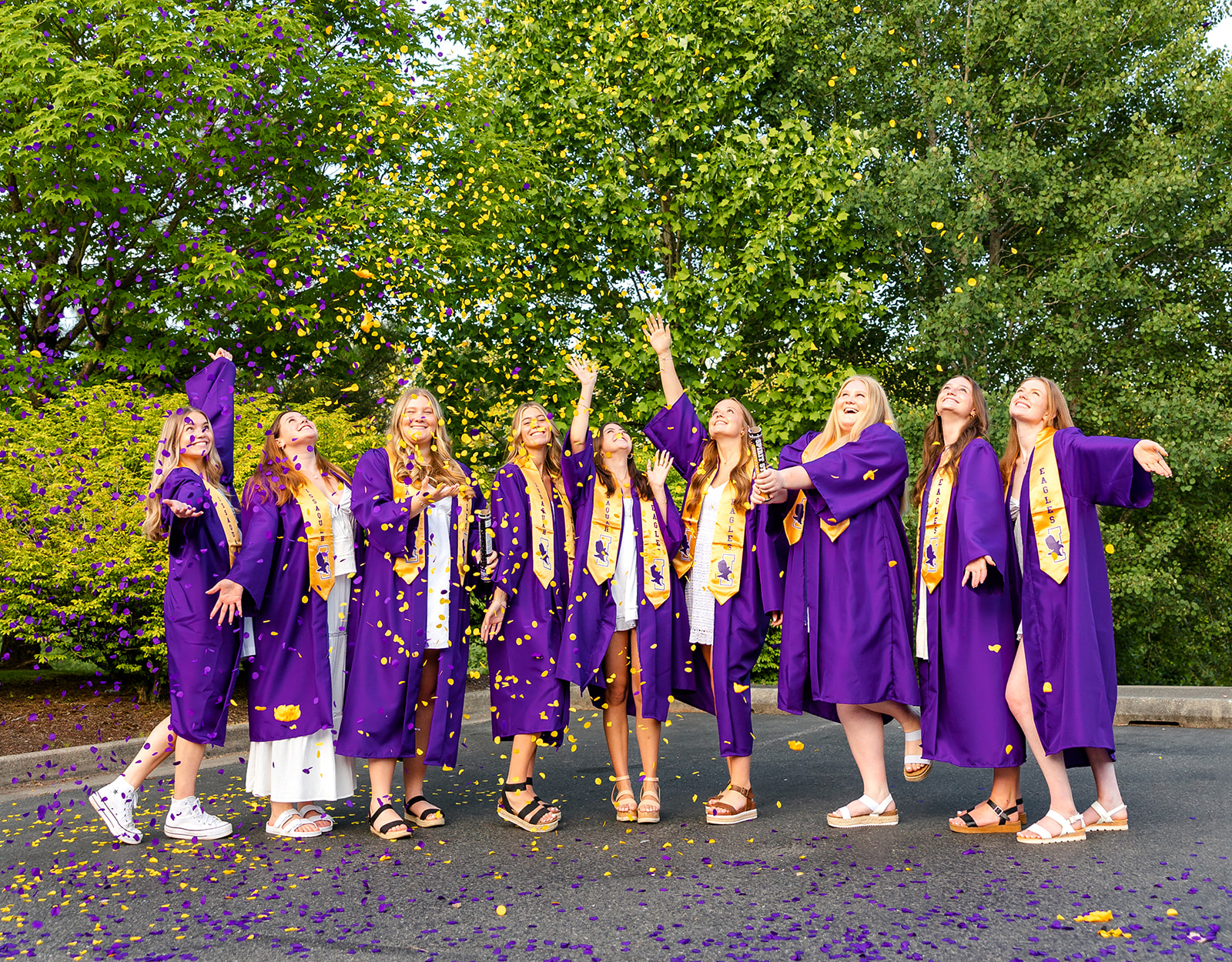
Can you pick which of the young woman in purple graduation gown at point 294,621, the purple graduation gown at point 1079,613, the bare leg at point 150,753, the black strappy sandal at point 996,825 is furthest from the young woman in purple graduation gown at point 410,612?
the purple graduation gown at point 1079,613

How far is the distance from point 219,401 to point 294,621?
1.30m

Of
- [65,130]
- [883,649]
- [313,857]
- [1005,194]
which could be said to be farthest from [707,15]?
[313,857]

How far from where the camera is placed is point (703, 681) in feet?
18.1

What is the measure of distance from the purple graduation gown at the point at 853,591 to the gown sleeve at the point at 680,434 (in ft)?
2.60

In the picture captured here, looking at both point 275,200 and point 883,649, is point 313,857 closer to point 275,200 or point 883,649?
point 883,649

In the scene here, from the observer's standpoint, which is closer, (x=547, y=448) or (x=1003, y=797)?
(x=1003, y=797)

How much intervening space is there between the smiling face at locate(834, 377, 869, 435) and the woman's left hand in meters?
0.96

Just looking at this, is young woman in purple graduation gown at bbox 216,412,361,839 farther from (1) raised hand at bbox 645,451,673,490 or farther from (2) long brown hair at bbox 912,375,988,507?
(2) long brown hair at bbox 912,375,988,507

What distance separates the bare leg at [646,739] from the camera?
17.5 ft

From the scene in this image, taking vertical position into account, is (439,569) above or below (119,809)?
above

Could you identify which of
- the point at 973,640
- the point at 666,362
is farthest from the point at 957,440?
the point at 666,362

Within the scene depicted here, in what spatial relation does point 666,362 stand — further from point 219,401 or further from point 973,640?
point 219,401

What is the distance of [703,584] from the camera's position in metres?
5.44

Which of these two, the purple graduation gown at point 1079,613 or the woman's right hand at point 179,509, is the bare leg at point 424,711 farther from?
the purple graduation gown at point 1079,613
